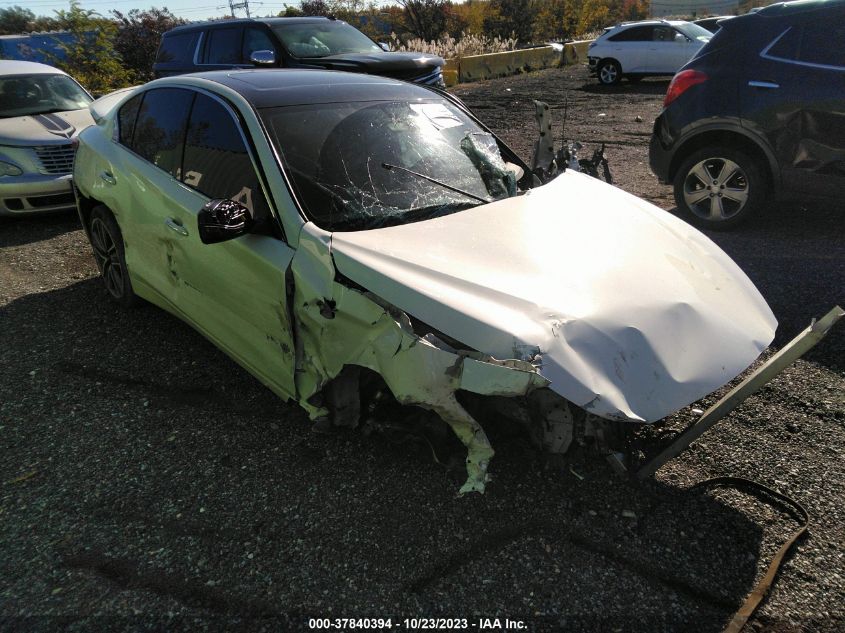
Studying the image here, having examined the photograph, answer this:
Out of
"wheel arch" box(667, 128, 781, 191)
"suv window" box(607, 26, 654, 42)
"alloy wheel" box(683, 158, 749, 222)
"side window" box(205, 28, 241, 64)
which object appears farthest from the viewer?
"suv window" box(607, 26, 654, 42)

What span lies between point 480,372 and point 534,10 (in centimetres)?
3090

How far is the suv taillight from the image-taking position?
5.36 meters

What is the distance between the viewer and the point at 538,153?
13.9 feet

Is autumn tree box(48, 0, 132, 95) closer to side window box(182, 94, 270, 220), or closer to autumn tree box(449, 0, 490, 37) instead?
side window box(182, 94, 270, 220)

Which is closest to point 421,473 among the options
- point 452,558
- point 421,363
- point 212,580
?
point 452,558

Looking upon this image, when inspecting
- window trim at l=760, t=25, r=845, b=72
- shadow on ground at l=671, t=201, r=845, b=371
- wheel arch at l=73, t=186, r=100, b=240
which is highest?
window trim at l=760, t=25, r=845, b=72

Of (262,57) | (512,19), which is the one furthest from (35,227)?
(512,19)

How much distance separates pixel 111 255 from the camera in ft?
14.1

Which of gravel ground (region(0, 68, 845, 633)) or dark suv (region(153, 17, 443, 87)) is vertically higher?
dark suv (region(153, 17, 443, 87))

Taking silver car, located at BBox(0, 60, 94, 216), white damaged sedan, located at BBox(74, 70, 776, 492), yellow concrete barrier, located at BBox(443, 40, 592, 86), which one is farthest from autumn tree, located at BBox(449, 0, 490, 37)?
white damaged sedan, located at BBox(74, 70, 776, 492)

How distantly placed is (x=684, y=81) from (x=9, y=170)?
6.76 meters

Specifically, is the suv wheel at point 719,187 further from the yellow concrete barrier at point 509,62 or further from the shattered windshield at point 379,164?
the yellow concrete barrier at point 509,62

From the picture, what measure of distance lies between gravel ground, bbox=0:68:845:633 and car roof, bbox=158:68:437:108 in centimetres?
157

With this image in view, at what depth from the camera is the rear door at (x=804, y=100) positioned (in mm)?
4719
